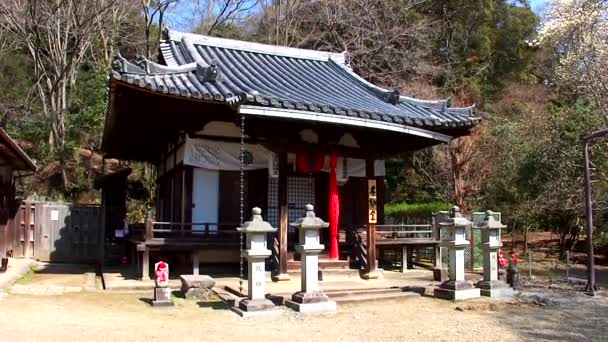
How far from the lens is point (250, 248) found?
8.34m

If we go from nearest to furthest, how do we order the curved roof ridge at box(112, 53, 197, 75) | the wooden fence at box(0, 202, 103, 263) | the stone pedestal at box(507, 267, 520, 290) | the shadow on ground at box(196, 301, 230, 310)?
the shadow on ground at box(196, 301, 230, 310) → the curved roof ridge at box(112, 53, 197, 75) → the stone pedestal at box(507, 267, 520, 290) → the wooden fence at box(0, 202, 103, 263)

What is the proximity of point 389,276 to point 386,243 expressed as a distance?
0.88 meters

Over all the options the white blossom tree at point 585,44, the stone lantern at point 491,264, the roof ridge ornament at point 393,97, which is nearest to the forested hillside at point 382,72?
the white blossom tree at point 585,44

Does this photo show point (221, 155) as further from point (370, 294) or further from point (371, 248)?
point (370, 294)

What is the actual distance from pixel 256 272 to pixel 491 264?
453 cm

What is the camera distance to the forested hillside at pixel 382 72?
71.6 ft

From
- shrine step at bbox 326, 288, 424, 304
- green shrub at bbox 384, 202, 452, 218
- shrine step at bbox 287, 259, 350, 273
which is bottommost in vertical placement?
shrine step at bbox 326, 288, 424, 304

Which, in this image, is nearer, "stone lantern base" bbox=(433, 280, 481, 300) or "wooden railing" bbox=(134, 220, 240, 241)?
"stone lantern base" bbox=(433, 280, 481, 300)

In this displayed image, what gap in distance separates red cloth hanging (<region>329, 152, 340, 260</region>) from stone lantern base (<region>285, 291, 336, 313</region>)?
3.99 m

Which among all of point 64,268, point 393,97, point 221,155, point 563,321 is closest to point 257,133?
point 221,155

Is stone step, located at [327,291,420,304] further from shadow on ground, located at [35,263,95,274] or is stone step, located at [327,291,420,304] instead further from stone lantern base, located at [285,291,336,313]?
shadow on ground, located at [35,263,95,274]

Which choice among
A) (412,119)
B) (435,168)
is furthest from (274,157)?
(435,168)

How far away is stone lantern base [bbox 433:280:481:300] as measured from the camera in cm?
979

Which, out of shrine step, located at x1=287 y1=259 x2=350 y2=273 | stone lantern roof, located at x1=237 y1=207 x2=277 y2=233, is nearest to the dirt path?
stone lantern roof, located at x1=237 y1=207 x2=277 y2=233
